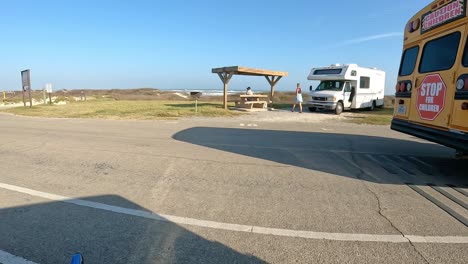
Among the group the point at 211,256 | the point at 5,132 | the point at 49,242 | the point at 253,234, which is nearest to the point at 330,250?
the point at 253,234

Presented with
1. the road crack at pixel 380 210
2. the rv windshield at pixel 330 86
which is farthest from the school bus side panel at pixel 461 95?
the rv windshield at pixel 330 86

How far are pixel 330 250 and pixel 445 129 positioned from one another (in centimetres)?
386

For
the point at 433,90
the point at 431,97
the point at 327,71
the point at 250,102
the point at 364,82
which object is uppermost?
the point at 327,71

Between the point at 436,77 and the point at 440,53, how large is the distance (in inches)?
18.3

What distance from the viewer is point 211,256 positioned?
9.07ft

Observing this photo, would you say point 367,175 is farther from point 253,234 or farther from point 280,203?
point 253,234

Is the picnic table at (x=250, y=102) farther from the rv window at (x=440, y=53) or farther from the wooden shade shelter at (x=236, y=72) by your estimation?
the rv window at (x=440, y=53)

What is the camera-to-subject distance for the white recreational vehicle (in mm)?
17797

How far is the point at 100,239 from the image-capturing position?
3.03 metres

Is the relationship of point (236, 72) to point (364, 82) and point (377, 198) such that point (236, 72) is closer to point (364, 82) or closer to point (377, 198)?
point (364, 82)

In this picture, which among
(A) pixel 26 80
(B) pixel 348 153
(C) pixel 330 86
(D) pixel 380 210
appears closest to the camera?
(D) pixel 380 210

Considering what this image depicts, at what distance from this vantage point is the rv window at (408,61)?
6.54 metres

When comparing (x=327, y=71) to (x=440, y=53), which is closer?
(x=440, y=53)

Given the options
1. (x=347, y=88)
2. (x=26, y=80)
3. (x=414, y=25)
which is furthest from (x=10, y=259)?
(x=26, y=80)
